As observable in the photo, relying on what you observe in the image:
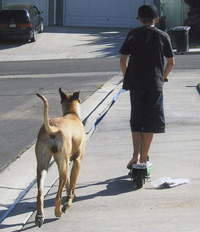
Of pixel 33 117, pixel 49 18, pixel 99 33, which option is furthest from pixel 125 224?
pixel 49 18

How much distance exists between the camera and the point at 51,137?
582 cm

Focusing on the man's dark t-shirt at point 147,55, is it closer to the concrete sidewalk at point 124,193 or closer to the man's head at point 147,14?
the man's head at point 147,14

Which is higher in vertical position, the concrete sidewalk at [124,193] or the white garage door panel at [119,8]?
the concrete sidewalk at [124,193]

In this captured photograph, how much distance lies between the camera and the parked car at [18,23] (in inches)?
1200

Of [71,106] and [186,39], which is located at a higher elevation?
[71,106]

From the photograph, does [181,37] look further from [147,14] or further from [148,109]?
[148,109]

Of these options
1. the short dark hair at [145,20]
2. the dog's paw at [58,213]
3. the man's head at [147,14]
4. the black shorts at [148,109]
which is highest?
the man's head at [147,14]

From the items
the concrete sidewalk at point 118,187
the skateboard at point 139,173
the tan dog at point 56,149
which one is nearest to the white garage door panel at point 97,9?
the concrete sidewalk at point 118,187

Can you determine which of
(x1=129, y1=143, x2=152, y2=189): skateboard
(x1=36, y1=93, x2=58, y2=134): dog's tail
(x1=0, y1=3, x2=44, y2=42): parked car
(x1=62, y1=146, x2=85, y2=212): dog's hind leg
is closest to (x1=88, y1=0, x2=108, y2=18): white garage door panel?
(x1=0, y1=3, x2=44, y2=42): parked car

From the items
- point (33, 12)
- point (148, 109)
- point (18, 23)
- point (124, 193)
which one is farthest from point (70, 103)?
point (33, 12)

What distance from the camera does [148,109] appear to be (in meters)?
6.83

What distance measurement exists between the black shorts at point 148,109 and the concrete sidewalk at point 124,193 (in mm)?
681

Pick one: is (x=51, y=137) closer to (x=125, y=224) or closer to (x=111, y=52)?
(x=125, y=224)

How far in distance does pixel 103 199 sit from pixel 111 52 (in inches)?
834
